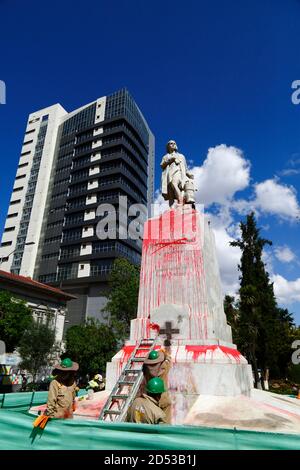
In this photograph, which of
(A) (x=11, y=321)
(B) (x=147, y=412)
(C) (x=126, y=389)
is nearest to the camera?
(B) (x=147, y=412)

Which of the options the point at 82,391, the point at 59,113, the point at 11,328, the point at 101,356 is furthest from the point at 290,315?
the point at 59,113

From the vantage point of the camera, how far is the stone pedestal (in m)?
7.30

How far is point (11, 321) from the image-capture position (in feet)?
105

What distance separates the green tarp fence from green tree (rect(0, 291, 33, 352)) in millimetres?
31116

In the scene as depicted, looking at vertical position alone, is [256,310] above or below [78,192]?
below

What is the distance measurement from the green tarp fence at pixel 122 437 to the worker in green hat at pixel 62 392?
191 centimetres

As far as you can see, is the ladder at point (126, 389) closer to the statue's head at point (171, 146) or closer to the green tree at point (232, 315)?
the statue's head at point (171, 146)

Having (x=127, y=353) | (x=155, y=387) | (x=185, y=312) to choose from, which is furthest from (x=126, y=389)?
(x=155, y=387)

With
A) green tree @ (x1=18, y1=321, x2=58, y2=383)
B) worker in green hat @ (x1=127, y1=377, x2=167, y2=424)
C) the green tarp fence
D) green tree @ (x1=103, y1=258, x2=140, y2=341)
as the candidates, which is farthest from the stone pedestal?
green tree @ (x1=18, y1=321, x2=58, y2=383)

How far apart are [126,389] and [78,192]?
200 ft

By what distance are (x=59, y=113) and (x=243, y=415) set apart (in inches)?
3299

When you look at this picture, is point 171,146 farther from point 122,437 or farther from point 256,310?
point 256,310

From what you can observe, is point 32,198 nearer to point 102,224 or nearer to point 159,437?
point 102,224

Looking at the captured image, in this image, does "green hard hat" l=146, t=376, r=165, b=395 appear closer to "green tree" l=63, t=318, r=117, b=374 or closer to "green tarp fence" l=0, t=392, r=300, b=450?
"green tarp fence" l=0, t=392, r=300, b=450
